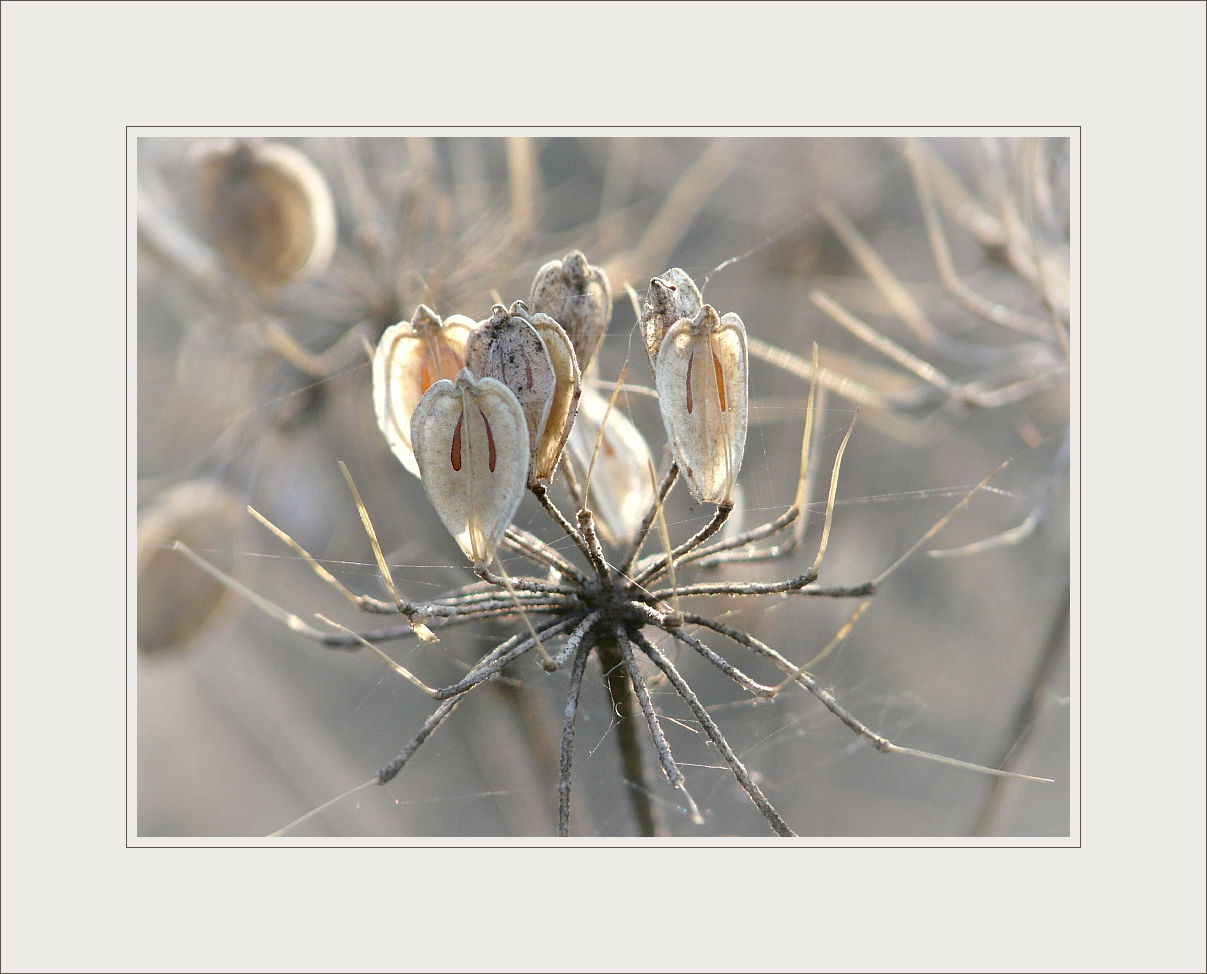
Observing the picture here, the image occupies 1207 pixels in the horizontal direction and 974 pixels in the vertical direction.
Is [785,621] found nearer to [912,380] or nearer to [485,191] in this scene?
[912,380]

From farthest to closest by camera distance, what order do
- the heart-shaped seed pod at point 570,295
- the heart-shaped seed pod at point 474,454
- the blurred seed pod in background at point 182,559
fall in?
the blurred seed pod in background at point 182,559
the heart-shaped seed pod at point 570,295
the heart-shaped seed pod at point 474,454

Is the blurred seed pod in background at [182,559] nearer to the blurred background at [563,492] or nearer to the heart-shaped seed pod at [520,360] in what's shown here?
the blurred background at [563,492]

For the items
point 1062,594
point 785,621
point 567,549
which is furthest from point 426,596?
point 1062,594

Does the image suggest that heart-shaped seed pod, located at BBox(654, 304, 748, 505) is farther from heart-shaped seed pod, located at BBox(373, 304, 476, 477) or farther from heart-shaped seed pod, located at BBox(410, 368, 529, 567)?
heart-shaped seed pod, located at BBox(373, 304, 476, 477)

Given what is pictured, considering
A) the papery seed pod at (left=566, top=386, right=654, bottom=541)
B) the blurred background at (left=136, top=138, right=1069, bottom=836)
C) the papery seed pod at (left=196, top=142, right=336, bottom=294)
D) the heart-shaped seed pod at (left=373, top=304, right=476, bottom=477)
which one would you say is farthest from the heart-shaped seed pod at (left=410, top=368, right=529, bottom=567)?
the papery seed pod at (left=196, top=142, right=336, bottom=294)

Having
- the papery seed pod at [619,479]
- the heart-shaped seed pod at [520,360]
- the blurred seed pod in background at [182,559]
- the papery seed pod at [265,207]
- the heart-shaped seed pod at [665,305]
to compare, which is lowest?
the blurred seed pod in background at [182,559]

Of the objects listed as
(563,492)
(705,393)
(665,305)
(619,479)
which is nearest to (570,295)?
(665,305)

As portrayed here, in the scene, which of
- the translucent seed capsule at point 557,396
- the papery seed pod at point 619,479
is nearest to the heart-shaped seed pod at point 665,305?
the translucent seed capsule at point 557,396
